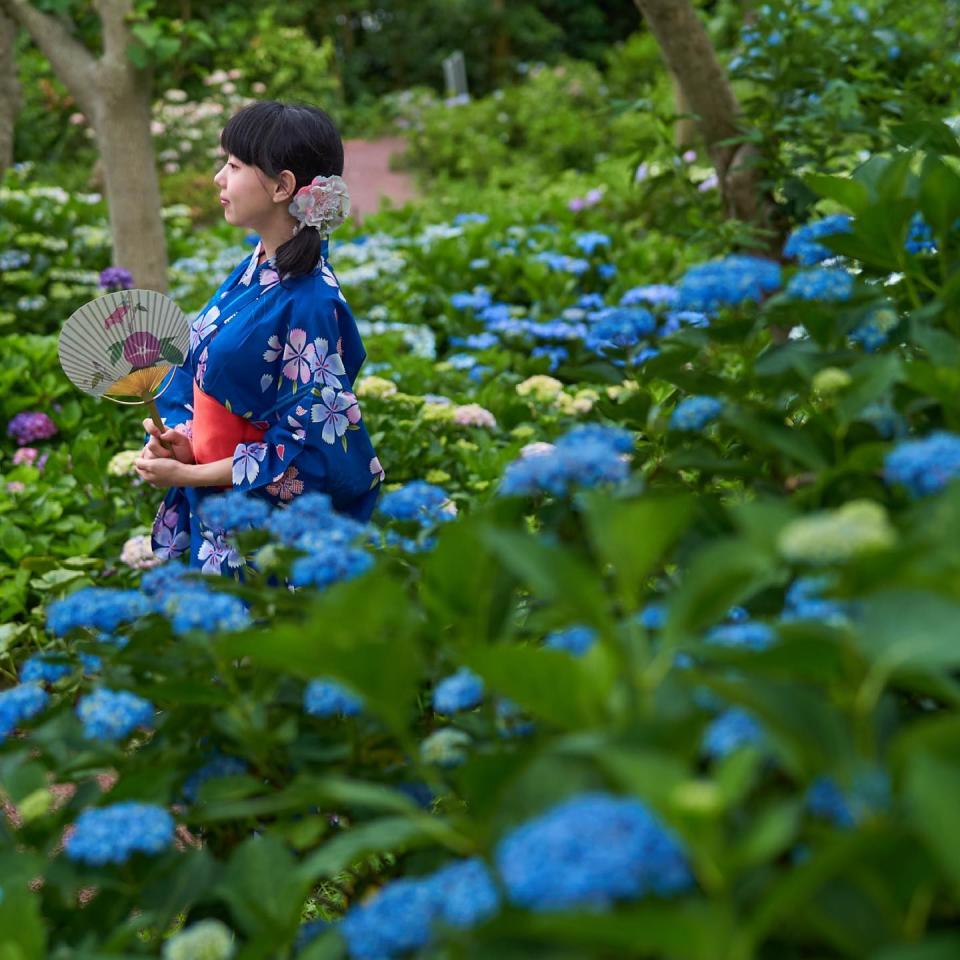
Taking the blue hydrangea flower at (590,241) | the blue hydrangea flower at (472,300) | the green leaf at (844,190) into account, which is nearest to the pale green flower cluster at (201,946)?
the green leaf at (844,190)

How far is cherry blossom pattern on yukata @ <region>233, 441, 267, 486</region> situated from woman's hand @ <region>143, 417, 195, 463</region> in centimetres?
16

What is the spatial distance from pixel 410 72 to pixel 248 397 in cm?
1586

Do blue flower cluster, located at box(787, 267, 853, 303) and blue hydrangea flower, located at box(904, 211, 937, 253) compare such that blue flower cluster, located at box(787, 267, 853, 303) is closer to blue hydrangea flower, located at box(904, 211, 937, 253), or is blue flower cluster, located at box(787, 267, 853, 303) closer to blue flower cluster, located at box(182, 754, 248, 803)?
blue hydrangea flower, located at box(904, 211, 937, 253)

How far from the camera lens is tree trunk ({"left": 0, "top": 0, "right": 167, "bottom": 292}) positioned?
16.3ft

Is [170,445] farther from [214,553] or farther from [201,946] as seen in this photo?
[201,946]

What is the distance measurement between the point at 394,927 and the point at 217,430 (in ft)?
5.77

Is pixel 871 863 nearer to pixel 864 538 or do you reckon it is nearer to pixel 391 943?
pixel 864 538

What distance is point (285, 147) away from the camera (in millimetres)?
2488

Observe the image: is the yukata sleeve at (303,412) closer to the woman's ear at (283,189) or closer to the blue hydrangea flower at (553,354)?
the woman's ear at (283,189)

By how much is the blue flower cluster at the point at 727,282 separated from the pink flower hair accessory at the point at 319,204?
1192mm

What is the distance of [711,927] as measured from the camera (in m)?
0.70

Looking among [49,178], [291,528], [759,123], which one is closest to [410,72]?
[49,178]

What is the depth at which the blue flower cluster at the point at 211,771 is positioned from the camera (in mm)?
1226

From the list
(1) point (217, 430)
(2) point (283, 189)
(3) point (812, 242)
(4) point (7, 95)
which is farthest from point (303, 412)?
(4) point (7, 95)
